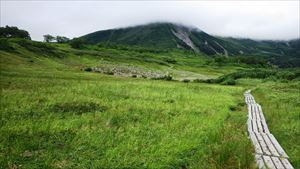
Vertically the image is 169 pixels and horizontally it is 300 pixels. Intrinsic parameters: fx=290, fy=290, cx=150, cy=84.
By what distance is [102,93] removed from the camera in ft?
98.2

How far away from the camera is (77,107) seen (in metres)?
21.4

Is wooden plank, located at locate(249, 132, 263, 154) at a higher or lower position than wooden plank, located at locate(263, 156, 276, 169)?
lower

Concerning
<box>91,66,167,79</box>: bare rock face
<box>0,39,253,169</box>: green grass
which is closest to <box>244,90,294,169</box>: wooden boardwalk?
<box>0,39,253,169</box>: green grass

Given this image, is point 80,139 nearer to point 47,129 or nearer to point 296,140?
point 47,129

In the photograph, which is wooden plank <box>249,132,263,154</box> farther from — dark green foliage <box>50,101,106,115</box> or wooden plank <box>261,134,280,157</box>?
dark green foliage <box>50,101,106,115</box>

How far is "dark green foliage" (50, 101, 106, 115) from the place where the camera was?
66.7 ft

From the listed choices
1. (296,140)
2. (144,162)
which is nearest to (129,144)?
(144,162)

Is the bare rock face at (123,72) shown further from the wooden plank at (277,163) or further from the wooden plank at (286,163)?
the wooden plank at (286,163)

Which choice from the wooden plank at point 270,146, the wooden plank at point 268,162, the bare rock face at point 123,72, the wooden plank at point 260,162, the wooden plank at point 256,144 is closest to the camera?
the wooden plank at point 260,162

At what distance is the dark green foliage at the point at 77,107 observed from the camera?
66.7 feet

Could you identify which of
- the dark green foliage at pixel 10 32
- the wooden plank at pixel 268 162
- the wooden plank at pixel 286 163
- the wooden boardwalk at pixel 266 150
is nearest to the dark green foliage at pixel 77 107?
the wooden boardwalk at pixel 266 150

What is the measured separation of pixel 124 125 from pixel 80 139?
3839mm

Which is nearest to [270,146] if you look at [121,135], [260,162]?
[260,162]

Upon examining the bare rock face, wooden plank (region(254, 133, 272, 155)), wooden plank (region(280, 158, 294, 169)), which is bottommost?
the bare rock face
